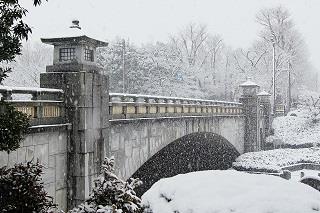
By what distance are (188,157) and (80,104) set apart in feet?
61.3

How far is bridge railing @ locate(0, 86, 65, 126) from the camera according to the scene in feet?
27.6

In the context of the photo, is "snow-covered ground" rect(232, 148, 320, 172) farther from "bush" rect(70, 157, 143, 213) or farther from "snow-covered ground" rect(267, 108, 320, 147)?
"bush" rect(70, 157, 143, 213)

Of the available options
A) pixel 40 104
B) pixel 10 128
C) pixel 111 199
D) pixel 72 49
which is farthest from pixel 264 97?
pixel 10 128

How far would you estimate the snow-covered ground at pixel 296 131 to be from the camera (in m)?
36.9

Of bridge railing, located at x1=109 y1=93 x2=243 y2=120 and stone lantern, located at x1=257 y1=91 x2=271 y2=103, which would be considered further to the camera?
stone lantern, located at x1=257 y1=91 x2=271 y2=103

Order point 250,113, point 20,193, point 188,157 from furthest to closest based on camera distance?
1. point 250,113
2. point 188,157
3. point 20,193

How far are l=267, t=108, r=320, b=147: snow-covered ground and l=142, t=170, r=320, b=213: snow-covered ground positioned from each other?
32.3 m

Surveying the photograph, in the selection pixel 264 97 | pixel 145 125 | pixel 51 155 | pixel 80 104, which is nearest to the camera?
pixel 51 155

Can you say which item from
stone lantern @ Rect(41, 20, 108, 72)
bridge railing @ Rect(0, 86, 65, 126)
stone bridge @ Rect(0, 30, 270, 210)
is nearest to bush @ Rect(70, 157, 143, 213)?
stone bridge @ Rect(0, 30, 270, 210)

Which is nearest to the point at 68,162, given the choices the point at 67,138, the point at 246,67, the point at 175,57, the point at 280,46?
the point at 67,138

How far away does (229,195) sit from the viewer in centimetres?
566

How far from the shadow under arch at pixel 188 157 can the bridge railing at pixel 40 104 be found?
1068cm

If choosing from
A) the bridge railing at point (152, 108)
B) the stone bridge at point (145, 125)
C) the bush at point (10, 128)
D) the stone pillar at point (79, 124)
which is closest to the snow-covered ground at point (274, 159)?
the bridge railing at point (152, 108)

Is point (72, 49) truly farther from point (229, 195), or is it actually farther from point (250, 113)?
point (250, 113)
